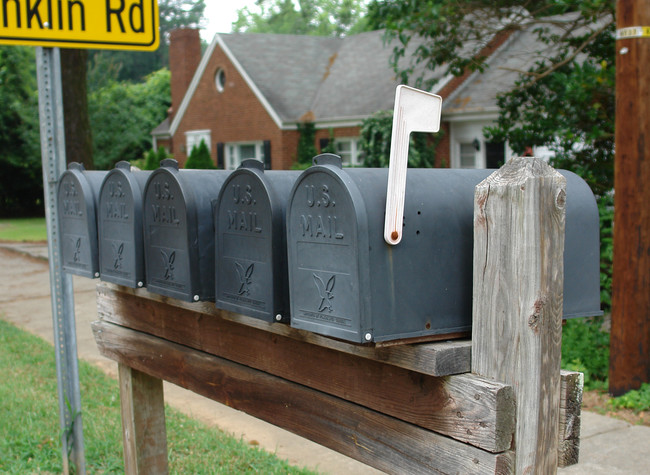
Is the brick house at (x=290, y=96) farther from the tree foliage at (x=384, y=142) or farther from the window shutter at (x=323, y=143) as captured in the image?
the tree foliage at (x=384, y=142)

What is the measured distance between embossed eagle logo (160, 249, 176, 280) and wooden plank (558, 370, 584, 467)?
111 cm

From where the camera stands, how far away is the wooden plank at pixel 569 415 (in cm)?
168

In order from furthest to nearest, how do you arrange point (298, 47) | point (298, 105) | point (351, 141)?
point (298, 47)
point (298, 105)
point (351, 141)

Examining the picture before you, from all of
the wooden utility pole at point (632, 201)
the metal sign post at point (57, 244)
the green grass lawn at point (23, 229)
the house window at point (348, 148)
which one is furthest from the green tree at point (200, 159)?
the metal sign post at point (57, 244)

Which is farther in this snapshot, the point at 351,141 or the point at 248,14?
the point at 248,14

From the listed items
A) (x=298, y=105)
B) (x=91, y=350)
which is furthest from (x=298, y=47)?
Result: (x=91, y=350)

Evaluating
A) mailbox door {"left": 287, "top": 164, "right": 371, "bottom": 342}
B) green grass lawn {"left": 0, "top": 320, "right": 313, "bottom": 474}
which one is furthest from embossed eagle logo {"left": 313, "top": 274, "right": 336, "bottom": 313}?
green grass lawn {"left": 0, "top": 320, "right": 313, "bottom": 474}

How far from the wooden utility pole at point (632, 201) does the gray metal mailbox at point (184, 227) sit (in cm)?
346

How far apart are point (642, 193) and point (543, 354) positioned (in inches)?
144

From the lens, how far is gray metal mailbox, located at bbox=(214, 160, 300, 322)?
6.14ft

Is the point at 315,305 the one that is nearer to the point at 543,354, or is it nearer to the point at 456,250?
the point at 456,250

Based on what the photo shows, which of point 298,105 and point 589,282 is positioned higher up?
point 298,105

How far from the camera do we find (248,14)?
2233 inches

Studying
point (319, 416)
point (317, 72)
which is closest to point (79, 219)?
point (319, 416)
